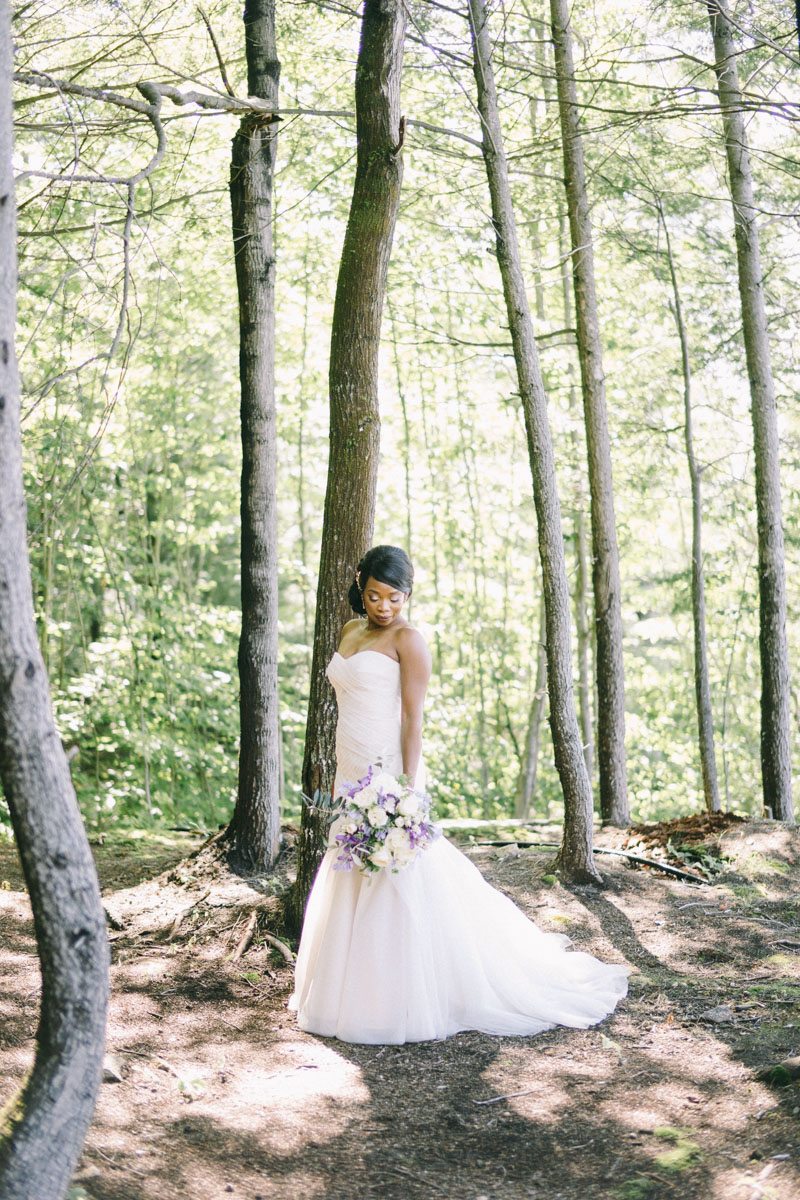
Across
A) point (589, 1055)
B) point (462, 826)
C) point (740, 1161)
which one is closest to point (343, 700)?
point (589, 1055)

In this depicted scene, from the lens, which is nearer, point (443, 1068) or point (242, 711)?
point (443, 1068)

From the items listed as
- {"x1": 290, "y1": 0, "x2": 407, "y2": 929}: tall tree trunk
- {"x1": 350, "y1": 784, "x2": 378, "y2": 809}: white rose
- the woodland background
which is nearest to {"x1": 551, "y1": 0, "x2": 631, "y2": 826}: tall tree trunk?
the woodland background

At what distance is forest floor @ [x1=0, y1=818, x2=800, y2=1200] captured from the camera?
130 inches

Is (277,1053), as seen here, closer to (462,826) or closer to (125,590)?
(462,826)

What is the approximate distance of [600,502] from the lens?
932cm

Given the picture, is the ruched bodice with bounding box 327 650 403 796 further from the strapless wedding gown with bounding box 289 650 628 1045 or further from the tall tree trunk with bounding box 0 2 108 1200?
the tall tree trunk with bounding box 0 2 108 1200

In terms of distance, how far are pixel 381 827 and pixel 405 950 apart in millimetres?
568

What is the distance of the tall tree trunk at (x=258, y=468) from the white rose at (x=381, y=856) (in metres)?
2.72

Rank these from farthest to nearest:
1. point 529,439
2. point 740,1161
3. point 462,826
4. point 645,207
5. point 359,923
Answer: point 645,207 → point 462,826 → point 529,439 → point 359,923 → point 740,1161

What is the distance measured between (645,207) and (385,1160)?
403 inches

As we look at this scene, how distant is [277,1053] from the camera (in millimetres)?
4422

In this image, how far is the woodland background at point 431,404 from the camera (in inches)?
352

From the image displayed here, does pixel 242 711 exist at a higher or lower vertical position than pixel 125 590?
lower

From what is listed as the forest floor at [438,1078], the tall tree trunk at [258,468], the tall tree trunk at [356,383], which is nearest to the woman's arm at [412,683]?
the tall tree trunk at [356,383]
